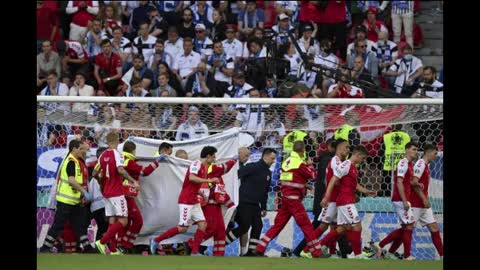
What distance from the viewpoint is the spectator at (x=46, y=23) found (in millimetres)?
19969

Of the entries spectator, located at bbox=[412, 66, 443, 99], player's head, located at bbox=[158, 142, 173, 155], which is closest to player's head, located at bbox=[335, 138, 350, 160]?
player's head, located at bbox=[158, 142, 173, 155]

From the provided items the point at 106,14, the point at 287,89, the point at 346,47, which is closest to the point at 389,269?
the point at 287,89

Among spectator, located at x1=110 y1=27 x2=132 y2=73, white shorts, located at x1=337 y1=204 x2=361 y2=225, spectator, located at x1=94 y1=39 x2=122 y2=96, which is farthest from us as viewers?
spectator, located at x1=110 y1=27 x2=132 y2=73

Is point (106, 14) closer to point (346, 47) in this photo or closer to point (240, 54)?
point (240, 54)

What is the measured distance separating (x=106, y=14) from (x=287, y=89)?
459cm

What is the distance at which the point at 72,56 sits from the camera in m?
19.1

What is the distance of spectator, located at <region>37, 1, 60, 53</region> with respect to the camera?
20.0m

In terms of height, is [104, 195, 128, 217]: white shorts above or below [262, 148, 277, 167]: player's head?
below

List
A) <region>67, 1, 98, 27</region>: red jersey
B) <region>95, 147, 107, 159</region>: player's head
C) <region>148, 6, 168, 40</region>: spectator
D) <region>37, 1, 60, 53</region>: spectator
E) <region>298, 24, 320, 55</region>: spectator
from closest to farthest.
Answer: <region>95, 147, 107, 159</region>: player's head
<region>298, 24, 320, 55</region>: spectator
<region>148, 6, 168, 40</region>: spectator
<region>67, 1, 98, 27</region>: red jersey
<region>37, 1, 60, 53</region>: spectator

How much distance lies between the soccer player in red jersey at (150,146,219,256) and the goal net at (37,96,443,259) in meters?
0.63

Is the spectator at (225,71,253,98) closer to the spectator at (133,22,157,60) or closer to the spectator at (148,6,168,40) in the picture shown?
the spectator at (133,22,157,60)

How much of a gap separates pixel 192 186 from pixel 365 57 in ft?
20.6
